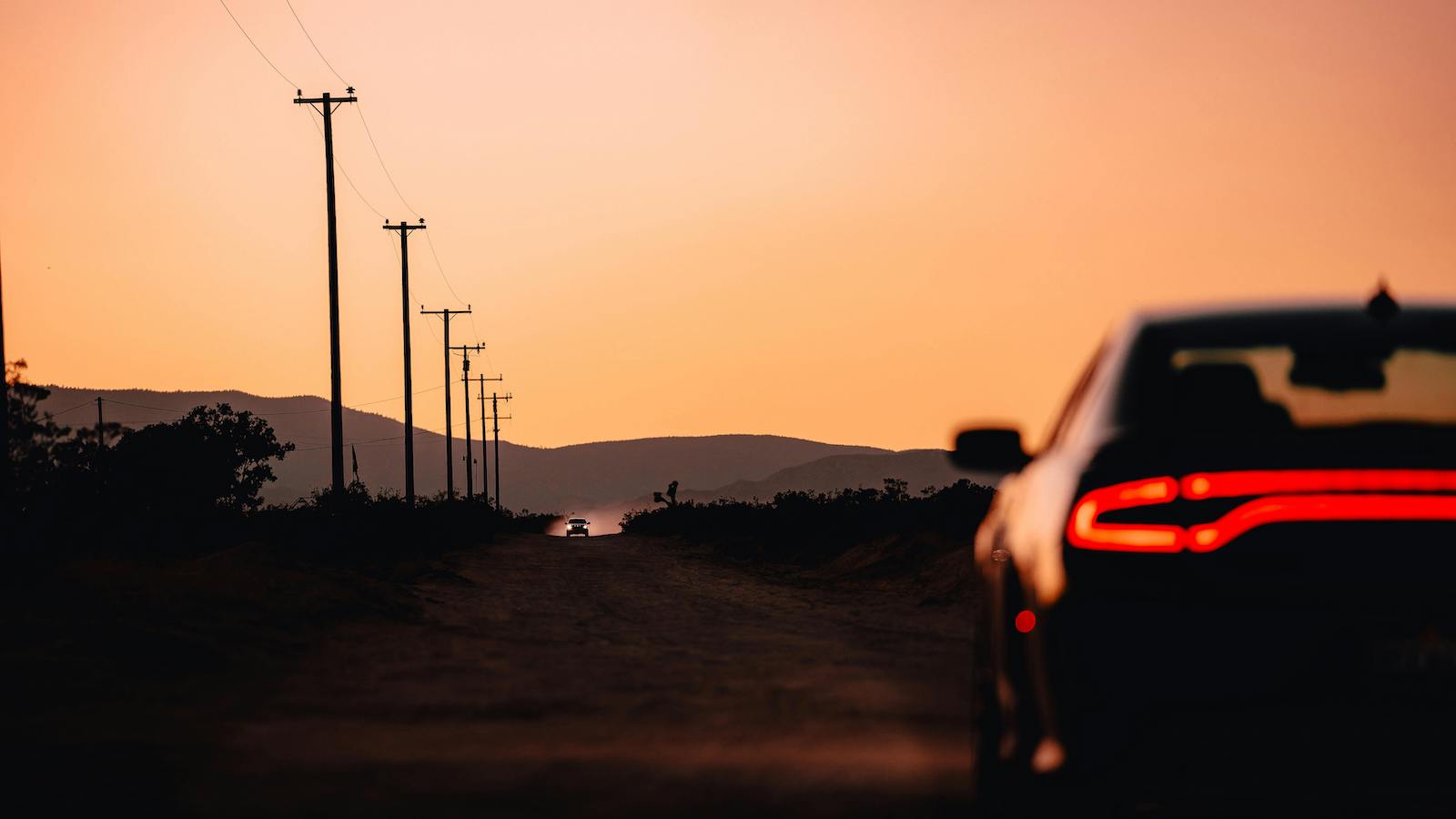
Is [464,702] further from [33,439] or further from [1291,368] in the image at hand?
[33,439]

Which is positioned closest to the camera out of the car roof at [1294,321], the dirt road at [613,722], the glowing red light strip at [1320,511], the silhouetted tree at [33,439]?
the glowing red light strip at [1320,511]

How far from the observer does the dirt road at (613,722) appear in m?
6.96

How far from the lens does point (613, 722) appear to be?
932cm

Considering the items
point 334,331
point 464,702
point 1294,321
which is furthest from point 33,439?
point 1294,321

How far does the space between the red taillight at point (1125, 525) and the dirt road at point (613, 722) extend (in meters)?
2.51

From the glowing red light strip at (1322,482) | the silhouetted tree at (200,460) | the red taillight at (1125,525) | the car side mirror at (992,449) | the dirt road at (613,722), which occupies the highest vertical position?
the silhouetted tree at (200,460)

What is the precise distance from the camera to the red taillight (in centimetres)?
420

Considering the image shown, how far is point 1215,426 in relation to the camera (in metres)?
4.72

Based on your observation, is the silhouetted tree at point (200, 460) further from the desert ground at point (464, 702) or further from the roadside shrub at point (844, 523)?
the desert ground at point (464, 702)

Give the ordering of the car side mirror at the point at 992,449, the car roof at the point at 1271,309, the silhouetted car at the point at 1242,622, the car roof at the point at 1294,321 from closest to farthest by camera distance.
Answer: the silhouetted car at the point at 1242,622 < the car roof at the point at 1294,321 < the car roof at the point at 1271,309 < the car side mirror at the point at 992,449

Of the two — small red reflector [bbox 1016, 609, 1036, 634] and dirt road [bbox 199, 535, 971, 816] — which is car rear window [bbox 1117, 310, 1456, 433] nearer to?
small red reflector [bbox 1016, 609, 1036, 634]

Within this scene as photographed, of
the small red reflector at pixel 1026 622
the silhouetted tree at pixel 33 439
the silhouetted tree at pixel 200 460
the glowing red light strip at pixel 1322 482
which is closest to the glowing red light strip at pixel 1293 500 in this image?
the glowing red light strip at pixel 1322 482

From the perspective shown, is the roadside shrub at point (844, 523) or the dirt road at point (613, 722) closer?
the dirt road at point (613, 722)

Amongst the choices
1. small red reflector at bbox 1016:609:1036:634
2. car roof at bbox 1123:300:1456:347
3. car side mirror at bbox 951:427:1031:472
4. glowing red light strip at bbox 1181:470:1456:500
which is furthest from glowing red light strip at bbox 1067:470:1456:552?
car side mirror at bbox 951:427:1031:472
